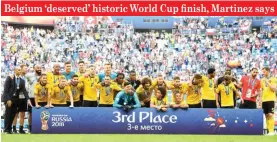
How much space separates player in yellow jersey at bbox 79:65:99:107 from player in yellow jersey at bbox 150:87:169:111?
150 centimetres

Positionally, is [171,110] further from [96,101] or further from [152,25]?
[152,25]

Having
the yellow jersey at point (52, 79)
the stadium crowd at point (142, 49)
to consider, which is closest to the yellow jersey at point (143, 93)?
the yellow jersey at point (52, 79)

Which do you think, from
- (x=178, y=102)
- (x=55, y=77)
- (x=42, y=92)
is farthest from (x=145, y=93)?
(x=42, y=92)

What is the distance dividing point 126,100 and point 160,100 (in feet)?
2.49

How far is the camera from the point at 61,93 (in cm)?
1324

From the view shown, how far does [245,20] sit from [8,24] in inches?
691

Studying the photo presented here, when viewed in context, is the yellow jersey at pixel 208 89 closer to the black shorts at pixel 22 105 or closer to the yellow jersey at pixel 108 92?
the yellow jersey at pixel 108 92

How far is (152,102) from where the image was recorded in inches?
512

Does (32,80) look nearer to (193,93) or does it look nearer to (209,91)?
(193,93)

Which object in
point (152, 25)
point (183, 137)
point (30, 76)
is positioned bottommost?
point (183, 137)

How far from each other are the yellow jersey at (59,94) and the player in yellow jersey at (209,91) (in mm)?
3173

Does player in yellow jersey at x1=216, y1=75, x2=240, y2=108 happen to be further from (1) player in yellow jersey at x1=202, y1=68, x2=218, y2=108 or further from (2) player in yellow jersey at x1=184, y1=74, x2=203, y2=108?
(2) player in yellow jersey at x1=184, y1=74, x2=203, y2=108

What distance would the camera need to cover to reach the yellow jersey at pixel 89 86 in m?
13.6

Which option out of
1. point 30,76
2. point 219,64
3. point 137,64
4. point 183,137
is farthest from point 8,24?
point 183,137
